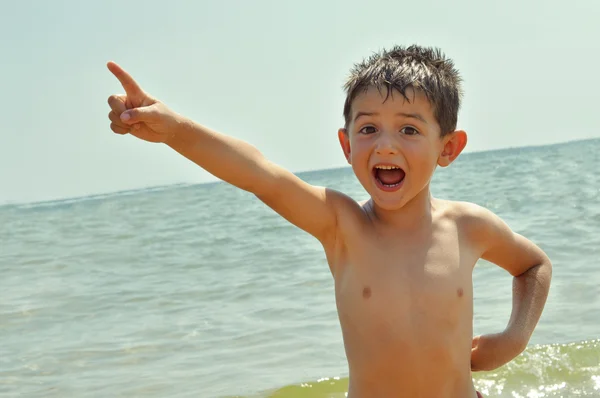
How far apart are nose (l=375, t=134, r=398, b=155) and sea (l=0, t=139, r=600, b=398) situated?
221cm

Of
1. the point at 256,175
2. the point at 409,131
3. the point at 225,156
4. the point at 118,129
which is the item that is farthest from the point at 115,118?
the point at 409,131

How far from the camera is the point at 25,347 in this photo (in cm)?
550

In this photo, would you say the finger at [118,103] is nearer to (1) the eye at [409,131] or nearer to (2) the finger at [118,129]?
(2) the finger at [118,129]

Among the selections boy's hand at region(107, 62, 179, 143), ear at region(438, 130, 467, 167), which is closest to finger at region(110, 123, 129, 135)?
boy's hand at region(107, 62, 179, 143)

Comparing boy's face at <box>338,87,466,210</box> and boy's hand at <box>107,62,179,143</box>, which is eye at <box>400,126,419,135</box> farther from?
boy's hand at <box>107,62,179,143</box>

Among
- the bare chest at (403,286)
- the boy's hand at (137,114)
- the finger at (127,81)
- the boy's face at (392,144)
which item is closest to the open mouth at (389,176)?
the boy's face at (392,144)

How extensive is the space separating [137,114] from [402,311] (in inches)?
40.7

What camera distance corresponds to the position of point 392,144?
245 cm

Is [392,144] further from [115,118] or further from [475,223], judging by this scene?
[115,118]

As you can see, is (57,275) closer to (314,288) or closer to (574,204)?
(314,288)

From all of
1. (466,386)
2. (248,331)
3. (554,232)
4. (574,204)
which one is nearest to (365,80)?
(466,386)

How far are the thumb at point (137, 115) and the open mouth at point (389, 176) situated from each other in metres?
0.74

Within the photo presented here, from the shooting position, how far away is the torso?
2543 mm

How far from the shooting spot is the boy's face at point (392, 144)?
8.13 ft
